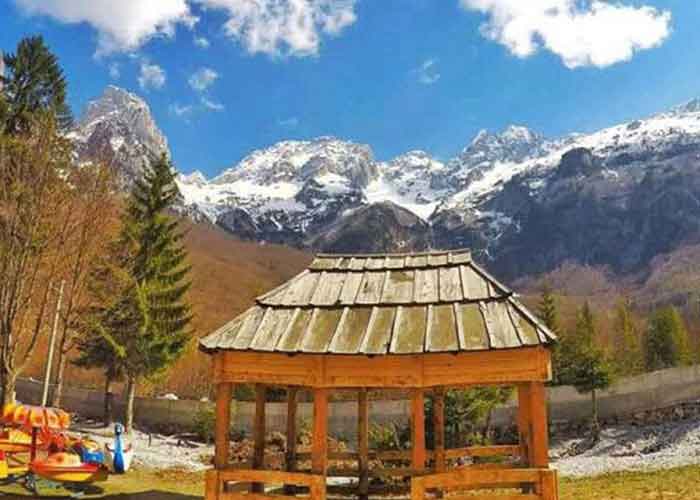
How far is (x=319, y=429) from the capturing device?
1135 cm

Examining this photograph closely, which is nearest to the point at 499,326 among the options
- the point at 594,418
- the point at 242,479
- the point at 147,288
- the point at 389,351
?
the point at 389,351

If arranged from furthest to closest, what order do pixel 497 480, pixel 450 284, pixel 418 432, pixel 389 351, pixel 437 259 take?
pixel 437 259
pixel 418 432
pixel 450 284
pixel 389 351
pixel 497 480

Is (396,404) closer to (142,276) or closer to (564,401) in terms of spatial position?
(564,401)

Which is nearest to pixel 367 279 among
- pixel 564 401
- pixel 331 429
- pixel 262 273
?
pixel 331 429

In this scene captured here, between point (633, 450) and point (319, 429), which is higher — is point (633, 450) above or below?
below

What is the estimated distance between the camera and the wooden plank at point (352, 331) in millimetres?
11117

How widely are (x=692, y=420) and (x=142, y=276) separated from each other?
28724 mm

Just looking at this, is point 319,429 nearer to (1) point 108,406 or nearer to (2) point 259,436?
(2) point 259,436

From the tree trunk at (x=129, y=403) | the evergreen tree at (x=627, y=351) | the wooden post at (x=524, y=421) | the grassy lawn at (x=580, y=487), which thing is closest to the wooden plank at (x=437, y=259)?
A: the wooden post at (x=524, y=421)

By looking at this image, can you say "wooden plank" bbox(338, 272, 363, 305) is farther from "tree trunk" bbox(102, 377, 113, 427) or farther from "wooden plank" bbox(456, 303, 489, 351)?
"tree trunk" bbox(102, 377, 113, 427)

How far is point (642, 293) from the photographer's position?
170000 mm

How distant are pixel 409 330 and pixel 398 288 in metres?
1.63

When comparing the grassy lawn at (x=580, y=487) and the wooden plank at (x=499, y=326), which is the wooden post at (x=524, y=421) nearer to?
the wooden plank at (x=499, y=326)

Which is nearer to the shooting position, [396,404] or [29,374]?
[396,404]
